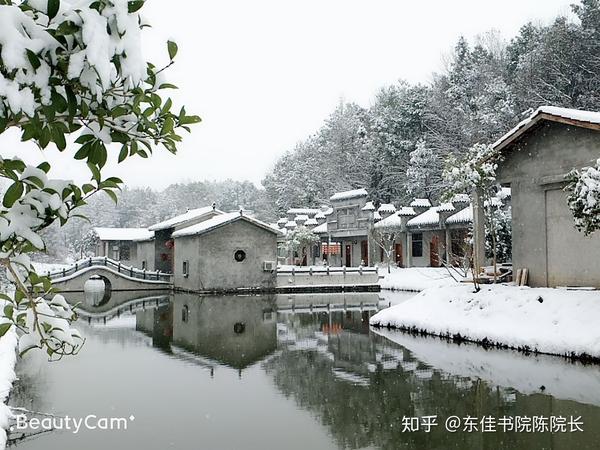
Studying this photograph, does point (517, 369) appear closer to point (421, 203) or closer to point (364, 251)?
point (421, 203)

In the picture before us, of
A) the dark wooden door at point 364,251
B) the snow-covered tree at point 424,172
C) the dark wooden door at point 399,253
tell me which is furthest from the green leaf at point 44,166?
the snow-covered tree at point 424,172

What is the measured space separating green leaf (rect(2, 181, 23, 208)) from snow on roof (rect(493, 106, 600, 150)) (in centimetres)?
1170

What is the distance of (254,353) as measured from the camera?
10.9 metres

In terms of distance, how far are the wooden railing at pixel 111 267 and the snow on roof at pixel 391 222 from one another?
1302cm

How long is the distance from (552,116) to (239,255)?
16799 mm

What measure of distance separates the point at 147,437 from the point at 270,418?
1462 millimetres

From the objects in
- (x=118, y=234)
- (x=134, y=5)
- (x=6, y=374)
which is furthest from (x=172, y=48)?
(x=118, y=234)

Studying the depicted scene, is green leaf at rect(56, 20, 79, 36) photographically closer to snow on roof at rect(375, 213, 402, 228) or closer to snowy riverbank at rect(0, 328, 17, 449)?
snowy riverbank at rect(0, 328, 17, 449)

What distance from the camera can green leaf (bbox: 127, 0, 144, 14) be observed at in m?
1.69

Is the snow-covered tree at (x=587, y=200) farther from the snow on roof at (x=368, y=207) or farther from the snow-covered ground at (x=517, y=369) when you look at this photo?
the snow on roof at (x=368, y=207)

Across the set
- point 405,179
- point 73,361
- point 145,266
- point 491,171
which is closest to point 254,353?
point 73,361

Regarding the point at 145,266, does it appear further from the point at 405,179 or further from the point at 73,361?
the point at 73,361

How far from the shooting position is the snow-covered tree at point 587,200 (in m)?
9.56

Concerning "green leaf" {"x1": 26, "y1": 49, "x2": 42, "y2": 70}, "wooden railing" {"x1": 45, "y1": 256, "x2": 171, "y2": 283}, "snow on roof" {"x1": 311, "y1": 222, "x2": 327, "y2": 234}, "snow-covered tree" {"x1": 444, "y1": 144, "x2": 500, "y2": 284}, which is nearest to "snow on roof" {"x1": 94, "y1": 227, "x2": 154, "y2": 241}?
"wooden railing" {"x1": 45, "y1": 256, "x2": 171, "y2": 283}
